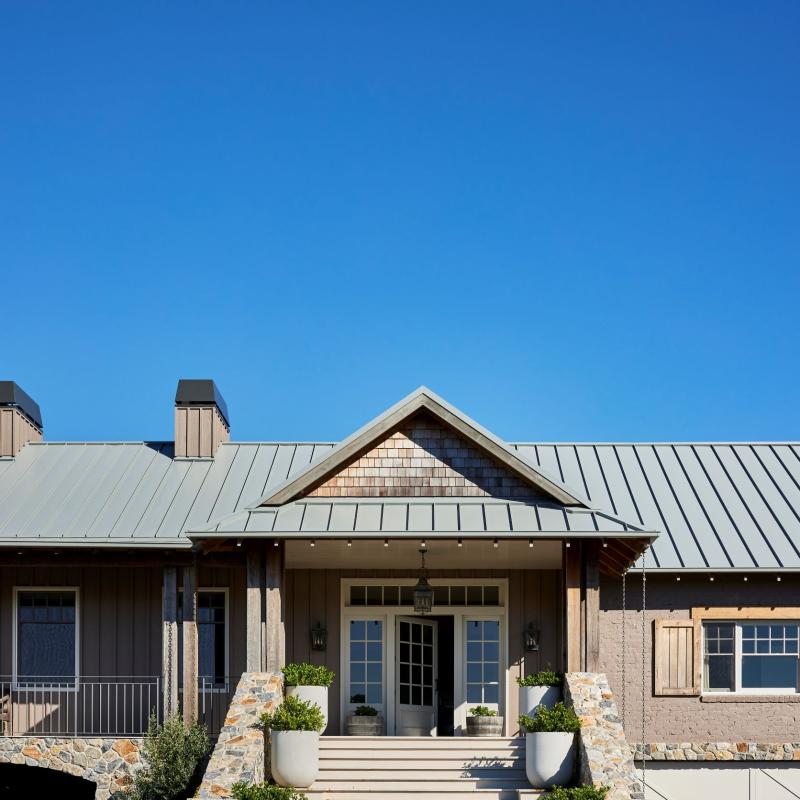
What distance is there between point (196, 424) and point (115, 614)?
11.9ft

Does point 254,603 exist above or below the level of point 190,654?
above

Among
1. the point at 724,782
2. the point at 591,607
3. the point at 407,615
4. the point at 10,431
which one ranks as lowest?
the point at 724,782

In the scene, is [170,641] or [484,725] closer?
[170,641]

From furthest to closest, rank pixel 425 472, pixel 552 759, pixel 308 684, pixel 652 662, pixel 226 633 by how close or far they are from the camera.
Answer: pixel 226 633 → pixel 652 662 → pixel 425 472 → pixel 308 684 → pixel 552 759

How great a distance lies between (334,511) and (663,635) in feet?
18.4

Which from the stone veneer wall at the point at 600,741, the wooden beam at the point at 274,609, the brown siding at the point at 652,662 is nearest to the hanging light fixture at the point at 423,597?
the wooden beam at the point at 274,609

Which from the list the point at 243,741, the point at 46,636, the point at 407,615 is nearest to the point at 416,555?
the point at 407,615

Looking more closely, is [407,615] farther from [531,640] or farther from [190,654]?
[190,654]

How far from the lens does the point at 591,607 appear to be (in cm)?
1680

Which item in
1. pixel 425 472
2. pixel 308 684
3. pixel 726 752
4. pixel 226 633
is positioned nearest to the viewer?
pixel 308 684

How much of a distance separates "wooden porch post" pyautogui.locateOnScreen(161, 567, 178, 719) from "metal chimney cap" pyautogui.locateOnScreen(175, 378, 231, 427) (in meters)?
3.99

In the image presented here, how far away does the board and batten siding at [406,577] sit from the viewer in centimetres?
1978

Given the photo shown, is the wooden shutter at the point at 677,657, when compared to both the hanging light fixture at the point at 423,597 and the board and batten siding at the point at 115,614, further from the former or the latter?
the board and batten siding at the point at 115,614

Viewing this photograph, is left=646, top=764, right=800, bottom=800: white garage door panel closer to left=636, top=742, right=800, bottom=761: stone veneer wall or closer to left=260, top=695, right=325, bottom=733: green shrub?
left=636, top=742, right=800, bottom=761: stone veneer wall
